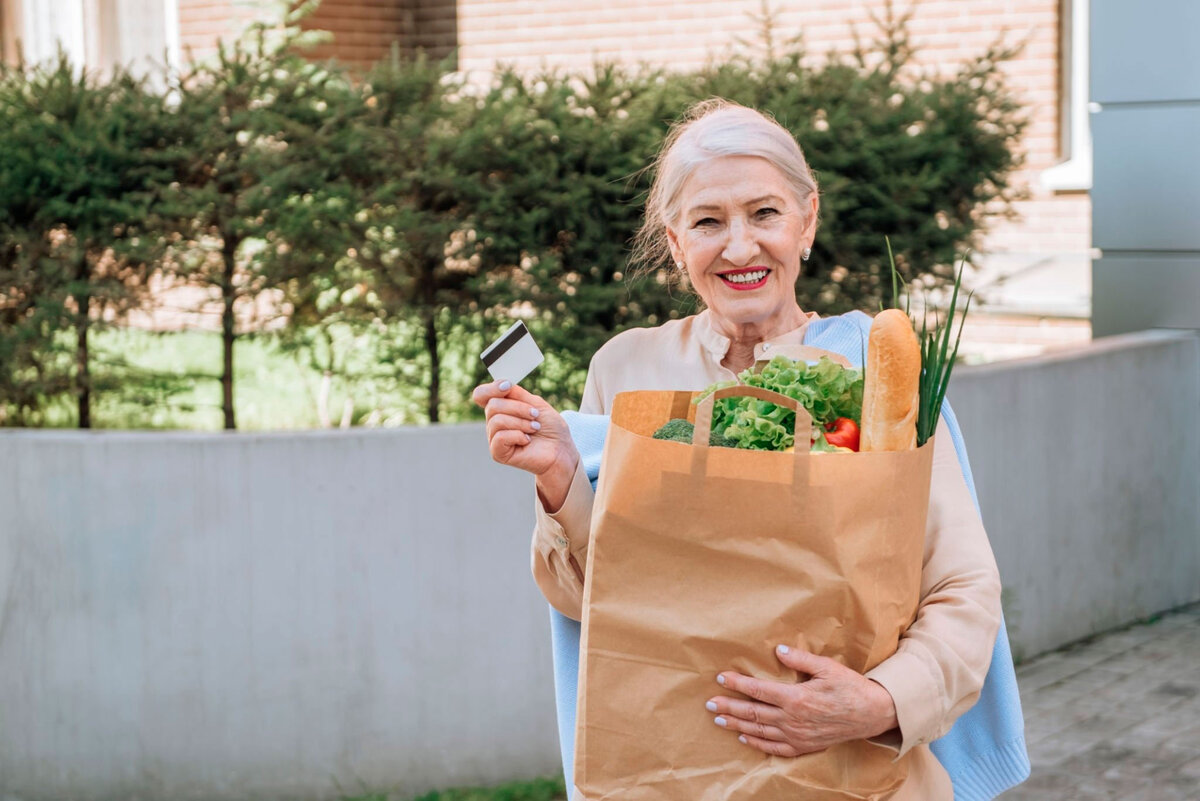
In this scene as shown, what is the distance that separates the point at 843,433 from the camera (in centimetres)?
179

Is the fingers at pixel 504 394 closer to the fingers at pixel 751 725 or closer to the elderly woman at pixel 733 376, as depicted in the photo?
the elderly woman at pixel 733 376

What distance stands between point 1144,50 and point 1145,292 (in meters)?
1.10

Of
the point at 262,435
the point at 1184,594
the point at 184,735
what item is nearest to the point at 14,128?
the point at 262,435

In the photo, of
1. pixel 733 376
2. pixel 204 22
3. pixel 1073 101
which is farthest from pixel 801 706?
pixel 204 22

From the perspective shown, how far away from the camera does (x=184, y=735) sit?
13.9 ft

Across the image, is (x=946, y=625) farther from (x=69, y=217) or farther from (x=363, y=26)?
(x=363, y=26)

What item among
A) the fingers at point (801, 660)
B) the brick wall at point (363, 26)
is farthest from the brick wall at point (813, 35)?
the fingers at point (801, 660)

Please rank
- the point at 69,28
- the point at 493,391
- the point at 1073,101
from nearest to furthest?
the point at 493,391 → the point at 1073,101 → the point at 69,28

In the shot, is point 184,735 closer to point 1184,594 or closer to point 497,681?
point 497,681

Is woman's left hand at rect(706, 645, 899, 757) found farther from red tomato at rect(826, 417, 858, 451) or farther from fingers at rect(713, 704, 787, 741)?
red tomato at rect(826, 417, 858, 451)

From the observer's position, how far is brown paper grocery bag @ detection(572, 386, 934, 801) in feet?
5.46

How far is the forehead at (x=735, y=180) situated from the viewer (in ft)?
7.22

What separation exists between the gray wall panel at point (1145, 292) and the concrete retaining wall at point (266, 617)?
11.7 feet

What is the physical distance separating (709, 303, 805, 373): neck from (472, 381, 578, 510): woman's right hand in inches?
16.5
